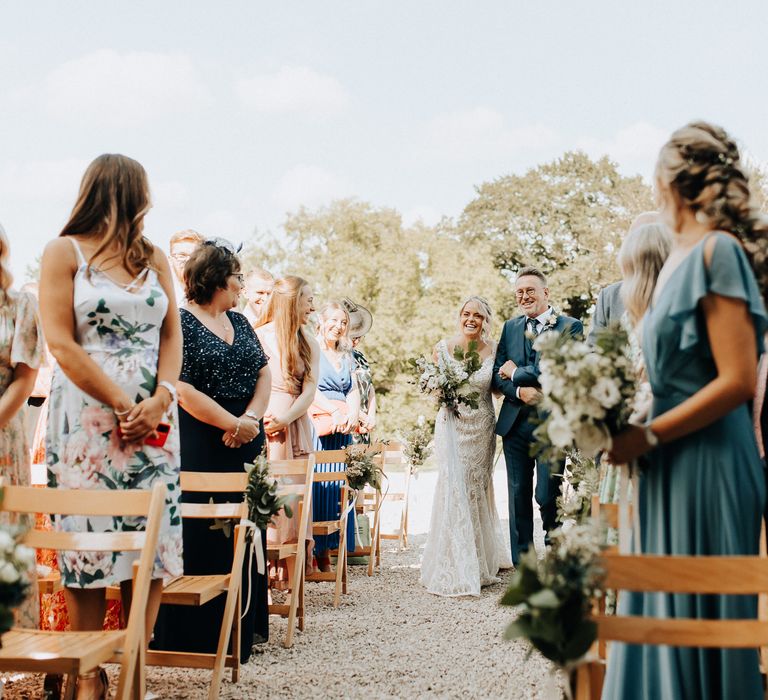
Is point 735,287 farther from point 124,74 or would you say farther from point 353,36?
point 124,74

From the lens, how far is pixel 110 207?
370cm

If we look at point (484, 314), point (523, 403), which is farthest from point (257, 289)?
point (523, 403)

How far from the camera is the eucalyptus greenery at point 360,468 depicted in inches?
291

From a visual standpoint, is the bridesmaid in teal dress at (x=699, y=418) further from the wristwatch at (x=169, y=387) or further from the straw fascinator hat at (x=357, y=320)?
the straw fascinator hat at (x=357, y=320)

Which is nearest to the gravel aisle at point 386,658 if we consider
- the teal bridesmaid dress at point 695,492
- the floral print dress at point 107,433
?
the floral print dress at point 107,433

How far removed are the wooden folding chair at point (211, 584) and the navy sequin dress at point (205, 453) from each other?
30 cm

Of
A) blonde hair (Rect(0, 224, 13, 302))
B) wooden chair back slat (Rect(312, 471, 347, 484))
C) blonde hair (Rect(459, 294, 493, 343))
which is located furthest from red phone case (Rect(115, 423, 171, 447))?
blonde hair (Rect(459, 294, 493, 343))

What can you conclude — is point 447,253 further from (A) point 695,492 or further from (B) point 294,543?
(A) point 695,492

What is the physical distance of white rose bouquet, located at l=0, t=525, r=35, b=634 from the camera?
213 cm

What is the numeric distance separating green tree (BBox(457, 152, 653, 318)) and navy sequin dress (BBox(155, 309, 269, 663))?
1216 inches

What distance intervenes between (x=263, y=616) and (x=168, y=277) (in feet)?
8.93

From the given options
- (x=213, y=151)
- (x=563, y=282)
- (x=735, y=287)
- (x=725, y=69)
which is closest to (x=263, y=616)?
(x=735, y=287)

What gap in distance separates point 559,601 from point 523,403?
608 cm

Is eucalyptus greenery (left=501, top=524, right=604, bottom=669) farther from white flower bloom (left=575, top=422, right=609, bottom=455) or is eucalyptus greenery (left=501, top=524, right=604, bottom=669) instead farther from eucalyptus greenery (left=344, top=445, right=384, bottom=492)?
eucalyptus greenery (left=344, top=445, right=384, bottom=492)
